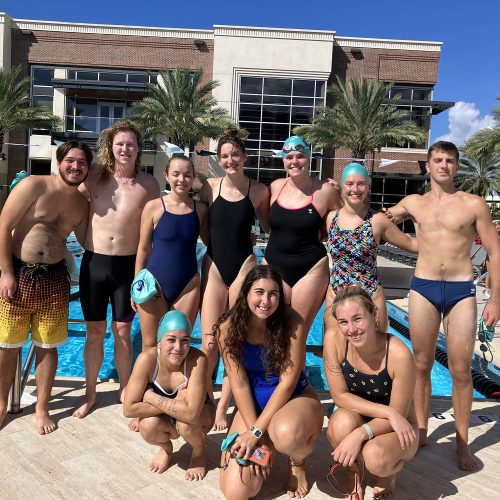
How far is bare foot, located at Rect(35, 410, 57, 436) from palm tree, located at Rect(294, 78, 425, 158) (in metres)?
23.3

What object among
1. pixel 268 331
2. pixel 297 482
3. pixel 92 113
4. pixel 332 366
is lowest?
pixel 297 482

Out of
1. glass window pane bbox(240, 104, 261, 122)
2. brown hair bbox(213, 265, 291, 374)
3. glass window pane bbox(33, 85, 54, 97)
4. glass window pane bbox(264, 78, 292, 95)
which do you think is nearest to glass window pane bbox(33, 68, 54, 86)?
glass window pane bbox(33, 85, 54, 97)

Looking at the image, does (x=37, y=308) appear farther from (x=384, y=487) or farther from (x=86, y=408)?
(x=384, y=487)

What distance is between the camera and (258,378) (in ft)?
9.90

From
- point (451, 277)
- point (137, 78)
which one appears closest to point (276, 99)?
point (137, 78)

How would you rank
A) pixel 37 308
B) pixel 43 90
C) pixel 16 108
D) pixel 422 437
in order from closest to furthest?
pixel 422 437 → pixel 37 308 → pixel 16 108 → pixel 43 90

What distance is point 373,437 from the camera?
2633 millimetres

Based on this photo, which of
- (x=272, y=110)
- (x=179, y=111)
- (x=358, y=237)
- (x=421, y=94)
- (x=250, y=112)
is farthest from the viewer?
(x=421, y=94)

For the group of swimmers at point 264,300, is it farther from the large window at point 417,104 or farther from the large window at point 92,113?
the large window at point 417,104

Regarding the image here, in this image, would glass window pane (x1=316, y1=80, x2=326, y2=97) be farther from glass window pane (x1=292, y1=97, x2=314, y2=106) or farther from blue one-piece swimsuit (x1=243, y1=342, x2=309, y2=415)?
blue one-piece swimsuit (x1=243, y1=342, x2=309, y2=415)

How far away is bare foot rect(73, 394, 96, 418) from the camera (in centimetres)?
378

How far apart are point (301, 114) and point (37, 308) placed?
2829 cm

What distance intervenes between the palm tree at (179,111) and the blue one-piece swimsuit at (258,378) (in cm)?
2307

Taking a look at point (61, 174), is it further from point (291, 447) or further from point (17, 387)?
point (291, 447)
